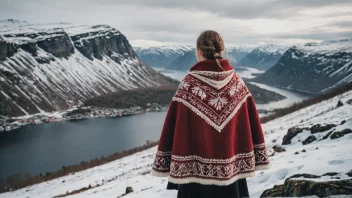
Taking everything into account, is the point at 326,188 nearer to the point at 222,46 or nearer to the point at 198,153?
the point at 198,153

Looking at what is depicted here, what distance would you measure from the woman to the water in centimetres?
6603

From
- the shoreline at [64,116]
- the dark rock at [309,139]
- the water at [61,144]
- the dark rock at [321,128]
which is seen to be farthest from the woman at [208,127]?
the shoreline at [64,116]

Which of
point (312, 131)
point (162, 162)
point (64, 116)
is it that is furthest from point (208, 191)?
point (64, 116)

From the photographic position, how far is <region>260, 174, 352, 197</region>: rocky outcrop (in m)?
5.95

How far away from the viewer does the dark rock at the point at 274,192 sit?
23.6 feet

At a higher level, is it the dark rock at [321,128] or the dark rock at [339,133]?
the dark rock at [339,133]

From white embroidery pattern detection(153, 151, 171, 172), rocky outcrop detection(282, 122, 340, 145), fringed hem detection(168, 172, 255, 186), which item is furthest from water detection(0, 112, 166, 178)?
fringed hem detection(168, 172, 255, 186)

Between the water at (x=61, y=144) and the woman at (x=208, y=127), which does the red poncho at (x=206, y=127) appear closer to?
the woman at (x=208, y=127)

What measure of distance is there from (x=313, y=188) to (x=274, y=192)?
1.26 m

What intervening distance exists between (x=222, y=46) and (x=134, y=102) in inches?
7635

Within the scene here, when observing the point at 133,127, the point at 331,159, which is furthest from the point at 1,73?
the point at 331,159

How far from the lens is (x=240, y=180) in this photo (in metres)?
5.12

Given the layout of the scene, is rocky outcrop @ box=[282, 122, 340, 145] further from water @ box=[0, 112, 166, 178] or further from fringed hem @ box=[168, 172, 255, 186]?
water @ box=[0, 112, 166, 178]

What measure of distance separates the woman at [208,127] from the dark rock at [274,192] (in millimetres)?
2812
